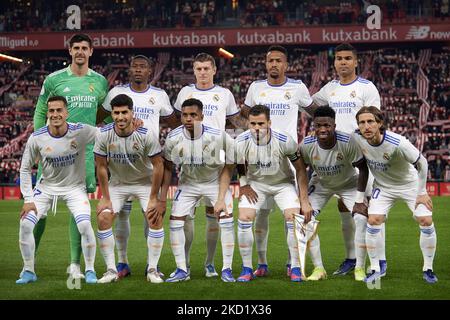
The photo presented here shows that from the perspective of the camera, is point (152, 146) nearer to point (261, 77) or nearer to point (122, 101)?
point (122, 101)

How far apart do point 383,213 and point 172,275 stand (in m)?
2.30

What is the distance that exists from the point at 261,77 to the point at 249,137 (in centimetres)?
2346

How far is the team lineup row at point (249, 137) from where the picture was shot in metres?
8.86

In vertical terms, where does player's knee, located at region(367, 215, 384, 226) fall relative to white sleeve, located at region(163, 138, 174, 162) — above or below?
below

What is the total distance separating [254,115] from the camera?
29.2 feet

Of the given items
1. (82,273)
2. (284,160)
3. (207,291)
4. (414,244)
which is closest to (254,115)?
(284,160)

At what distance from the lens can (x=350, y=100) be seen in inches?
381

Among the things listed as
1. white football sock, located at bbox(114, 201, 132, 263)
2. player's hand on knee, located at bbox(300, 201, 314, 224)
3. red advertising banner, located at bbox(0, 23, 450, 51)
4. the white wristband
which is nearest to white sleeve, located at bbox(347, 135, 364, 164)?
the white wristband

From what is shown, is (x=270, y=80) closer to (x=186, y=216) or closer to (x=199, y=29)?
(x=186, y=216)

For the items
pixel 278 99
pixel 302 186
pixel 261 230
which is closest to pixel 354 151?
pixel 302 186

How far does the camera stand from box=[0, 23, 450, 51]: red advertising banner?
29688 millimetres

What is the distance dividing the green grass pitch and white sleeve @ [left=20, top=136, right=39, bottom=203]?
0.93 meters

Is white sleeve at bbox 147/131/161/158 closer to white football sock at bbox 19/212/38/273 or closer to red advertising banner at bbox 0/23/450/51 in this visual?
white football sock at bbox 19/212/38/273

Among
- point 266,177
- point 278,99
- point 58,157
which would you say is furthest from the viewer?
point 278,99
